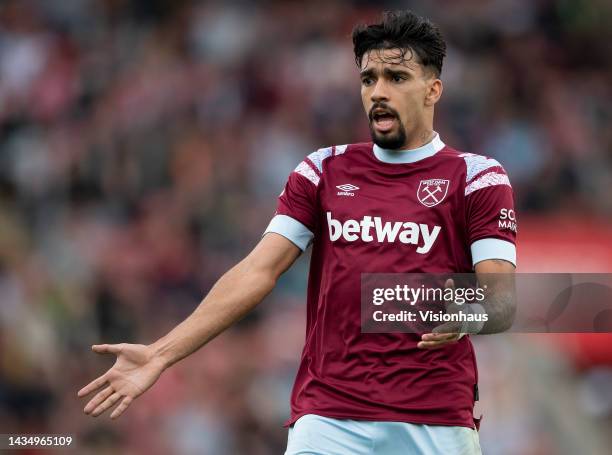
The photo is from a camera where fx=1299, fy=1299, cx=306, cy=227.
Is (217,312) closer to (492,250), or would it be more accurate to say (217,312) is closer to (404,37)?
(492,250)

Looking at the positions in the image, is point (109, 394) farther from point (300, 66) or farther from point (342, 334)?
point (300, 66)

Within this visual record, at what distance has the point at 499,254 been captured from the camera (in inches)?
208

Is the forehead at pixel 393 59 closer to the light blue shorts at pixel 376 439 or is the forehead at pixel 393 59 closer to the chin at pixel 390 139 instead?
the chin at pixel 390 139

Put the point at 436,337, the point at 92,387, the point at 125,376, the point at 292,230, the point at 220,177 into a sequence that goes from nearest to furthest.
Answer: the point at 436,337, the point at 92,387, the point at 125,376, the point at 292,230, the point at 220,177

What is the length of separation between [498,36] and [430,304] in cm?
927

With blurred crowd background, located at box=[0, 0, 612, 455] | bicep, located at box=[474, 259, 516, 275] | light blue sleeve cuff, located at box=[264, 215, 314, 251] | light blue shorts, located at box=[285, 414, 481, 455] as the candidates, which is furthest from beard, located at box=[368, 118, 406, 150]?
blurred crowd background, located at box=[0, 0, 612, 455]

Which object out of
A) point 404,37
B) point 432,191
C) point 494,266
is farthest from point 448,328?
point 404,37

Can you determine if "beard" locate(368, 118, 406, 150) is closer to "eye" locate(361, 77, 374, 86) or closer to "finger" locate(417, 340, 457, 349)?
"eye" locate(361, 77, 374, 86)

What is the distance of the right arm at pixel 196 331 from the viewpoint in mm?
5074

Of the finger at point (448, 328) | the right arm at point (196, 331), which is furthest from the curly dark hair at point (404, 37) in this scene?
the finger at point (448, 328)

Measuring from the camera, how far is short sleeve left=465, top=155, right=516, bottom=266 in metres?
5.30

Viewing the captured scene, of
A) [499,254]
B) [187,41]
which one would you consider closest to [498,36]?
[187,41]

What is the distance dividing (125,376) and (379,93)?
5.21ft

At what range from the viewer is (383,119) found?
5578mm
